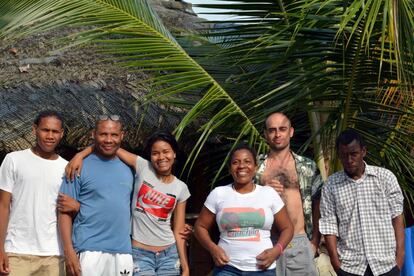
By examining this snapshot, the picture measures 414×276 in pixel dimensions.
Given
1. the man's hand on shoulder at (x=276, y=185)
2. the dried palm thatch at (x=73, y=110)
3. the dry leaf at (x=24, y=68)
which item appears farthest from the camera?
the dry leaf at (x=24, y=68)

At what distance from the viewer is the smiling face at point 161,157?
5.08 m

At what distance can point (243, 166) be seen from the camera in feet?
16.0

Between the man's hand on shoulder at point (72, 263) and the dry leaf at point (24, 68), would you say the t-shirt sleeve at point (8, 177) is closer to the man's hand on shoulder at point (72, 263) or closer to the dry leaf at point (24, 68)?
the man's hand on shoulder at point (72, 263)

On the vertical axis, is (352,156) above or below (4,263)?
above

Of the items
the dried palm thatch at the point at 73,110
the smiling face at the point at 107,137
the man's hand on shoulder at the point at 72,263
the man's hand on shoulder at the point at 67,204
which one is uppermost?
the dried palm thatch at the point at 73,110

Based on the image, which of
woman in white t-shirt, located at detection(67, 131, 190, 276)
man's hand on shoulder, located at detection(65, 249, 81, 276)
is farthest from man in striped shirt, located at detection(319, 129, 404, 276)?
man's hand on shoulder, located at detection(65, 249, 81, 276)

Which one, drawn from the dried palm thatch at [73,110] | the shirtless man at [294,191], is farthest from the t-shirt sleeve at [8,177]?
the dried palm thatch at [73,110]

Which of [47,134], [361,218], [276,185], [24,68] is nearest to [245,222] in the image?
[276,185]

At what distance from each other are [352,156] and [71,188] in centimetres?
166

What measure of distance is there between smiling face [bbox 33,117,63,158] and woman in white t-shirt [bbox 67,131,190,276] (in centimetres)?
17

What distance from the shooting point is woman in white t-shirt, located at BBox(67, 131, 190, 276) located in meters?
5.01

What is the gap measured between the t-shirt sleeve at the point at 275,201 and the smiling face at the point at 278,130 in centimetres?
32

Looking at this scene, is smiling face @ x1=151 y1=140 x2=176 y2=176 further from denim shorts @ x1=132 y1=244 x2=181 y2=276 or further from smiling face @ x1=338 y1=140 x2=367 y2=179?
smiling face @ x1=338 y1=140 x2=367 y2=179

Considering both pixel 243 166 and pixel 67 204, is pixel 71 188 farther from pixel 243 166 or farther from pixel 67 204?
pixel 243 166
